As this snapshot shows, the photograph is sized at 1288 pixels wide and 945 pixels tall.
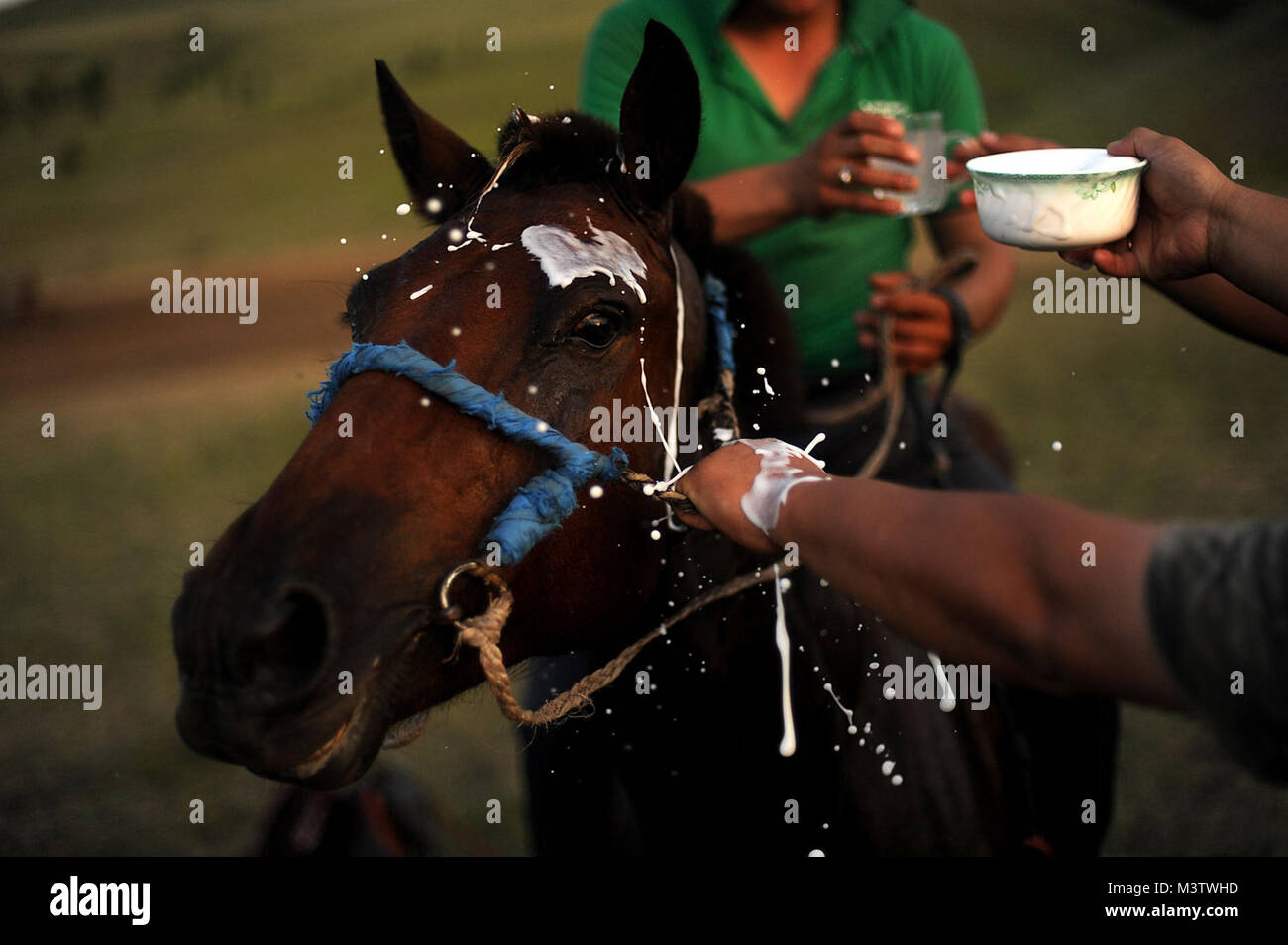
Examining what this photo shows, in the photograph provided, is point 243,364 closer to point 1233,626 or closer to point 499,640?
point 499,640

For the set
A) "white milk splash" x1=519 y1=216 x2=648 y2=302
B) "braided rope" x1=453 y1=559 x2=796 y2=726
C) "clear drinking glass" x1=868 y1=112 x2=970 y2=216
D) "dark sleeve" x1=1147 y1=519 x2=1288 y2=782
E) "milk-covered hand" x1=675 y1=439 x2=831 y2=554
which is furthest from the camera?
"clear drinking glass" x1=868 y1=112 x2=970 y2=216

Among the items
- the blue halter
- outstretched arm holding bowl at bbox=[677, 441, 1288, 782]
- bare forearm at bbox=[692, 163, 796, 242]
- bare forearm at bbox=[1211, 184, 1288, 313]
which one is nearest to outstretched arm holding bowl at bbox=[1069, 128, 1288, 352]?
bare forearm at bbox=[1211, 184, 1288, 313]

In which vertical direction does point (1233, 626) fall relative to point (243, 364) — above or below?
below

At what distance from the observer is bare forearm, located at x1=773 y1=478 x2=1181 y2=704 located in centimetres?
138

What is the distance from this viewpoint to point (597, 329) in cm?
210

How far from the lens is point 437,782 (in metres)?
6.36

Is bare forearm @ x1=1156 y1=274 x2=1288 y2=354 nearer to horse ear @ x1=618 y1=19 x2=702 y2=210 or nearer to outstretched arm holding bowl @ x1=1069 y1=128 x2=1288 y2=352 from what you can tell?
outstretched arm holding bowl @ x1=1069 y1=128 x2=1288 y2=352

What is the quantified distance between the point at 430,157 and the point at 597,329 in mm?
830

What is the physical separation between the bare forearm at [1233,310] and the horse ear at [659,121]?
1.42 meters

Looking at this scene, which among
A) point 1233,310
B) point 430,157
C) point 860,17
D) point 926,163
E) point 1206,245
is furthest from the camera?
point 860,17

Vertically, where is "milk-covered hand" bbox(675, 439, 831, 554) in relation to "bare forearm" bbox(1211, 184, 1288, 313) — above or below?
below

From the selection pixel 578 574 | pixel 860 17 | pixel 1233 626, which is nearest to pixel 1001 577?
pixel 1233 626

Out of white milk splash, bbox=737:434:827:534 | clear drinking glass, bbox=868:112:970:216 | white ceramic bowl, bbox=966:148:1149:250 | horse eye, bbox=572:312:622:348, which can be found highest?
clear drinking glass, bbox=868:112:970:216

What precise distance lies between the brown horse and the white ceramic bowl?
597 mm
